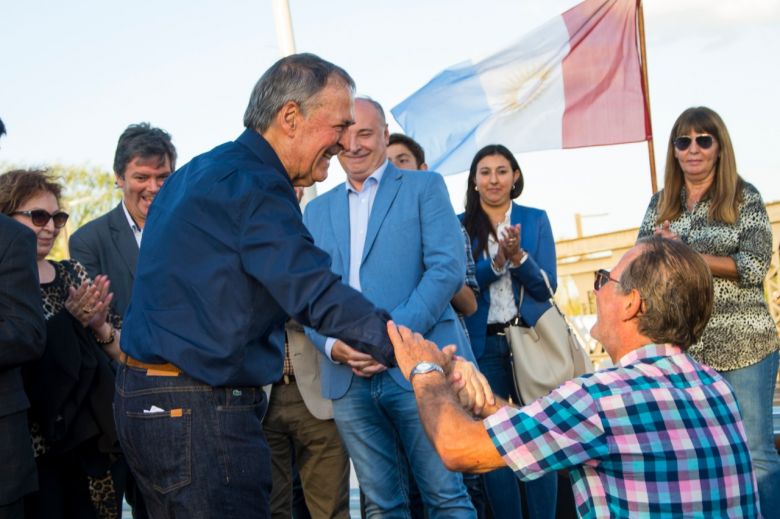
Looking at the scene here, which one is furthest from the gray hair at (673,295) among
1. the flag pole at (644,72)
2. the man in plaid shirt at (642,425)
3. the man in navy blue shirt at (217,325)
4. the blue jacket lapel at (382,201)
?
the flag pole at (644,72)

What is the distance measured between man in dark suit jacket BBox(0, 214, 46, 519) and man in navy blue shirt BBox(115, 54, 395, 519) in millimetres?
864

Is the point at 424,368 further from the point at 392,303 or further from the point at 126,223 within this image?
the point at 126,223

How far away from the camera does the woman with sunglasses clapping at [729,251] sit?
4898 millimetres

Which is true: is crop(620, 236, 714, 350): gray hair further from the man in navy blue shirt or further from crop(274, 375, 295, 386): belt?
crop(274, 375, 295, 386): belt

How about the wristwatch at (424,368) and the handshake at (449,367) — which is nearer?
the wristwatch at (424,368)

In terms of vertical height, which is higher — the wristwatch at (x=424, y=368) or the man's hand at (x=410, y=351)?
the man's hand at (x=410, y=351)

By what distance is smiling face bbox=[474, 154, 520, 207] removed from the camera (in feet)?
20.0

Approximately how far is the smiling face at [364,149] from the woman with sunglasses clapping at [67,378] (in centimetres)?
134

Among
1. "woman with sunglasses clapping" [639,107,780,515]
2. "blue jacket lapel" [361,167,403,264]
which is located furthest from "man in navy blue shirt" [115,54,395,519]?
"woman with sunglasses clapping" [639,107,780,515]

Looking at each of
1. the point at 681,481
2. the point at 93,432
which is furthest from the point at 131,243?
the point at 681,481

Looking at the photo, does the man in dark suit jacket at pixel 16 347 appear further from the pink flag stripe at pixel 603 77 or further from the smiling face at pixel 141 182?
the pink flag stripe at pixel 603 77

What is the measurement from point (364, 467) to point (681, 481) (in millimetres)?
2328

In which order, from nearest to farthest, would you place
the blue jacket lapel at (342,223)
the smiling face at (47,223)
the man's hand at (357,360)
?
the man's hand at (357,360) → the smiling face at (47,223) → the blue jacket lapel at (342,223)

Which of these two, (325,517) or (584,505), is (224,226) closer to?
(584,505)
